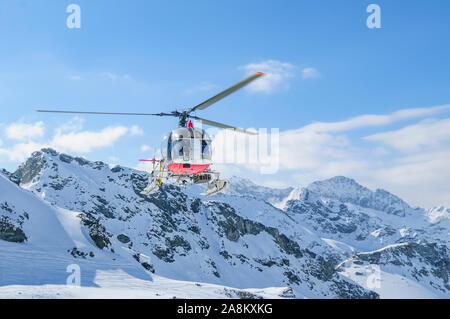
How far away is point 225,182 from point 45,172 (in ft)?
457

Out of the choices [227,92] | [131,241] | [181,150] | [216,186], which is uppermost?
[227,92]

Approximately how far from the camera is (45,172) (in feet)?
465

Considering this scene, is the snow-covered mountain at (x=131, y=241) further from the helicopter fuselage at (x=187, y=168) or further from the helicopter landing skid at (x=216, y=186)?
the helicopter fuselage at (x=187, y=168)

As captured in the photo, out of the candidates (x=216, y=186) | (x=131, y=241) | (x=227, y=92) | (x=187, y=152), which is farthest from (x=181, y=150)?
(x=131, y=241)

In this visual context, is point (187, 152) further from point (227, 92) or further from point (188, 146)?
point (227, 92)

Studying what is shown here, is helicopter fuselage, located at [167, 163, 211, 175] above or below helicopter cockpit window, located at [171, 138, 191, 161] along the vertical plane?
below

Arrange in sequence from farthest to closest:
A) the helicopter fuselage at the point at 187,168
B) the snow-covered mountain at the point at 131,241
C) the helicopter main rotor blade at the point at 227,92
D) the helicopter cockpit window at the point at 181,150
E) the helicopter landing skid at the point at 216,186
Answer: the snow-covered mountain at the point at 131,241, the helicopter landing skid at the point at 216,186, the helicopter fuselage at the point at 187,168, the helicopter cockpit window at the point at 181,150, the helicopter main rotor blade at the point at 227,92

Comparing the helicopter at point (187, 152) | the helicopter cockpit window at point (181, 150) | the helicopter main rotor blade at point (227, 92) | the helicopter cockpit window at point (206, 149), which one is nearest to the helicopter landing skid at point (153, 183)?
the helicopter at point (187, 152)

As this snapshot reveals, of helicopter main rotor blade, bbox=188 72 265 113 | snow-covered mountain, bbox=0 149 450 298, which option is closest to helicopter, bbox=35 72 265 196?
helicopter main rotor blade, bbox=188 72 265 113

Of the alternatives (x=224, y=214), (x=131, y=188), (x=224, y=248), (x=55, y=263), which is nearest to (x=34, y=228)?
(x=55, y=263)

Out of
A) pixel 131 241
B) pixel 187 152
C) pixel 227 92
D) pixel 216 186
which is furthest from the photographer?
pixel 131 241

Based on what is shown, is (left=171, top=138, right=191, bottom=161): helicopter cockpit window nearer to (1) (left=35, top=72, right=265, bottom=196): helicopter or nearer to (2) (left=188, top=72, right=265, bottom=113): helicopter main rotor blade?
(1) (left=35, top=72, right=265, bottom=196): helicopter
